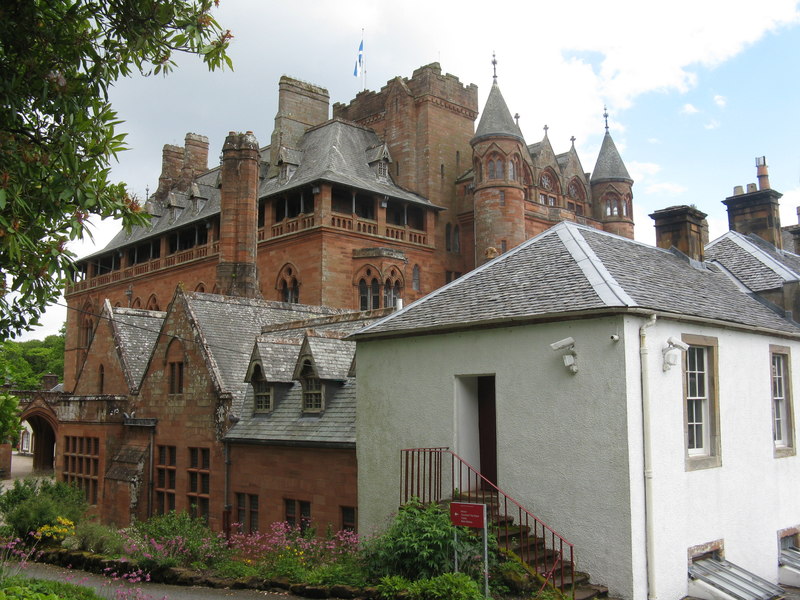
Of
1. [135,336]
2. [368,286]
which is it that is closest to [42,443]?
[368,286]

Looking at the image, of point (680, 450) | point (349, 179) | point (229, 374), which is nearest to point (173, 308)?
point (229, 374)

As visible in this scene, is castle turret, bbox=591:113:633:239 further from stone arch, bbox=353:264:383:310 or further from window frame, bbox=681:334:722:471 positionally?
window frame, bbox=681:334:722:471

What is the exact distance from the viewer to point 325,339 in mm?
19094

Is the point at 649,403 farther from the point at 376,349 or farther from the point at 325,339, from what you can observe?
the point at 325,339

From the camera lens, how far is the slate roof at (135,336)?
24.7 metres

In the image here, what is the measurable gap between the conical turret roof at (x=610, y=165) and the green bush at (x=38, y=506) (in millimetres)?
38907

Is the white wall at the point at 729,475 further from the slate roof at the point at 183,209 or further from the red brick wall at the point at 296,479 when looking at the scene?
the slate roof at the point at 183,209

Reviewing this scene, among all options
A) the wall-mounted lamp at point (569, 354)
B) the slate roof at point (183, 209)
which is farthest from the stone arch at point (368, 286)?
the wall-mounted lamp at point (569, 354)

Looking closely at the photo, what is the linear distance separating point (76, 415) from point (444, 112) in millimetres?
29555

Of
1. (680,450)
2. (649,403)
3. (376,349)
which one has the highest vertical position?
(376,349)

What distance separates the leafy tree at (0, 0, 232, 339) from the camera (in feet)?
28.6

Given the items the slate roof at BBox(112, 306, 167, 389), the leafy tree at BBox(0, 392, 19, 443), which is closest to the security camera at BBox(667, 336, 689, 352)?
the leafy tree at BBox(0, 392, 19, 443)

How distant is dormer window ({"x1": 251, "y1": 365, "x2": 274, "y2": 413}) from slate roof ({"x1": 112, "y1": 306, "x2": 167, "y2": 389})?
19.2 ft

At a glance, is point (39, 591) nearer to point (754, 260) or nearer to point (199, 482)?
point (199, 482)
